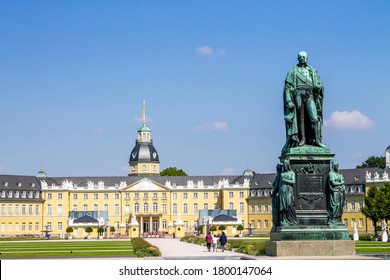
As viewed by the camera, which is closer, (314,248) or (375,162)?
(314,248)

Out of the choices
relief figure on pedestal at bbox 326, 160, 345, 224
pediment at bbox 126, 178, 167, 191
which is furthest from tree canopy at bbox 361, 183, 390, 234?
relief figure on pedestal at bbox 326, 160, 345, 224

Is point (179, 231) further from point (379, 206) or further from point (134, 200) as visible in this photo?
point (134, 200)

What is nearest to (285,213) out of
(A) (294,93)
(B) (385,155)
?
(A) (294,93)

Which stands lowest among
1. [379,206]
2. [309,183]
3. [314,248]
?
[314,248]

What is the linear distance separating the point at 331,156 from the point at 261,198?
118820 millimetres

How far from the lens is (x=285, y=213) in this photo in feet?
66.6

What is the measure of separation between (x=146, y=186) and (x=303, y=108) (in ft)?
408

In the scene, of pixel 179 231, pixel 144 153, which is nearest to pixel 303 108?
pixel 179 231

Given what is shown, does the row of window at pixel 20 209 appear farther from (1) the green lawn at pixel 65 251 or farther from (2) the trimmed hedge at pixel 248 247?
(2) the trimmed hedge at pixel 248 247

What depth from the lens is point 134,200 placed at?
144375mm

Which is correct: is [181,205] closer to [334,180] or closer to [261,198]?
[261,198]

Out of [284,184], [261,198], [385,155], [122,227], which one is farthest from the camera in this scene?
[261,198]

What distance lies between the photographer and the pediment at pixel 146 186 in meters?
144

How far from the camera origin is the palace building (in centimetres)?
13475
